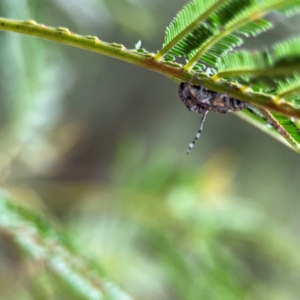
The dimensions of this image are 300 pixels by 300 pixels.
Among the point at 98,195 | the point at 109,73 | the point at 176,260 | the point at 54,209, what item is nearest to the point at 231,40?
the point at 176,260

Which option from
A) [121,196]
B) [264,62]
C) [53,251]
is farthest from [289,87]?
[121,196]

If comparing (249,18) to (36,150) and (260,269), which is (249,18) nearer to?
(36,150)

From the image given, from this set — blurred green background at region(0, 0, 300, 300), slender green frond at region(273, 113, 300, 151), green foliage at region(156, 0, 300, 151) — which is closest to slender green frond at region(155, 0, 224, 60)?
green foliage at region(156, 0, 300, 151)

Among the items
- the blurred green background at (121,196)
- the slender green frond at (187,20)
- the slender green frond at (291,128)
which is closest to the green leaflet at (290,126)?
the slender green frond at (291,128)

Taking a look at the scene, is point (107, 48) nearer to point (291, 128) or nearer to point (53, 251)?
point (291, 128)

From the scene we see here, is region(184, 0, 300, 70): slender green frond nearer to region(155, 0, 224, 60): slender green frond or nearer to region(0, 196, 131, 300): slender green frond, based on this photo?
region(155, 0, 224, 60): slender green frond

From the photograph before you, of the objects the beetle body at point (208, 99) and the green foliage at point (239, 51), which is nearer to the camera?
the green foliage at point (239, 51)

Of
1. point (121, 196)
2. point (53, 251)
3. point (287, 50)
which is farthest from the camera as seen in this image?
point (121, 196)

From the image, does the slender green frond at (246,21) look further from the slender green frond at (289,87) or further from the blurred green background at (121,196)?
the blurred green background at (121,196)

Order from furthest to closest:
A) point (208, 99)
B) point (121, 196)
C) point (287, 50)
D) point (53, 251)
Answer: point (121, 196) < point (53, 251) < point (208, 99) < point (287, 50)
